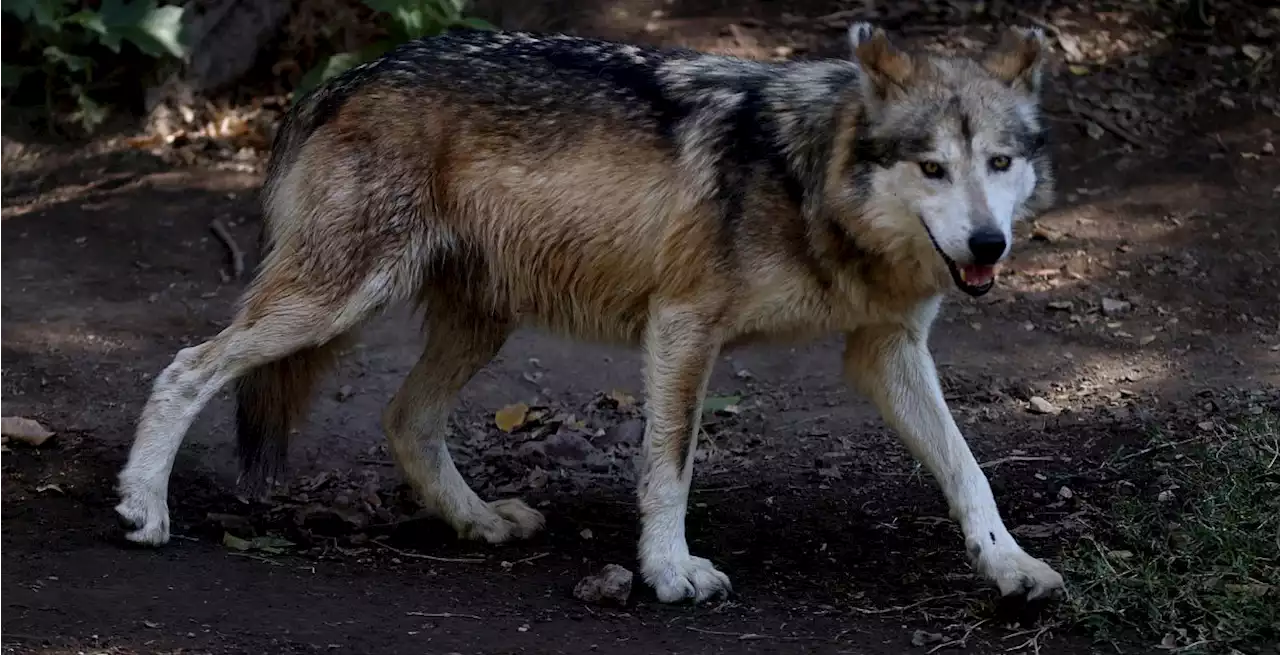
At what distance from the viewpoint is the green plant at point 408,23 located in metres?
7.38

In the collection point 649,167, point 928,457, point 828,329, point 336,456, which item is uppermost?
point 649,167

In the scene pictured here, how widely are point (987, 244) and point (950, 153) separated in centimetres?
36

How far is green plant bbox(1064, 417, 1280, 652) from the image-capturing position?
405 centimetres

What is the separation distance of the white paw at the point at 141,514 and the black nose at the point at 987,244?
9.08 feet

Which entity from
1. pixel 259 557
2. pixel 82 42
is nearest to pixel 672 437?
pixel 259 557

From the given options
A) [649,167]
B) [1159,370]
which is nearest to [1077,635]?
[649,167]

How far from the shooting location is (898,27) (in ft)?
30.3

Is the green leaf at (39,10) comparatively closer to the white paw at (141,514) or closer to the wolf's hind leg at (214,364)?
the wolf's hind leg at (214,364)

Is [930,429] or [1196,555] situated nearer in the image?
[1196,555]

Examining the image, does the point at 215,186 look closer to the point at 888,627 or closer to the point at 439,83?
the point at 439,83

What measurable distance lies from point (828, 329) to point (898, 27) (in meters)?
5.03

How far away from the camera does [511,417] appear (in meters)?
6.43

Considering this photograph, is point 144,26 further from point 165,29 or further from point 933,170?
point 933,170

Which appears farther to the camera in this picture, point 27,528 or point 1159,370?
point 1159,370
